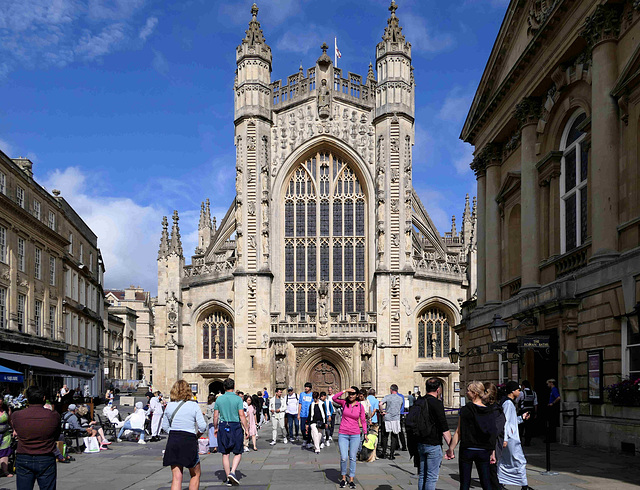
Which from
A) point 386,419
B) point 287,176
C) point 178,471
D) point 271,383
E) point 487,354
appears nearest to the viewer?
point 178,471

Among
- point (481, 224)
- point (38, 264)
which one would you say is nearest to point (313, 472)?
point (481, 224)

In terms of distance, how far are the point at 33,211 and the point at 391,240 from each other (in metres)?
17.6

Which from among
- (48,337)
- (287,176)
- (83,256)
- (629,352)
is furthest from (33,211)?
(629,352)

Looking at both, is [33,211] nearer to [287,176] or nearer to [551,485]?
[287,176]

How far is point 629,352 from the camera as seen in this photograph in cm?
1304

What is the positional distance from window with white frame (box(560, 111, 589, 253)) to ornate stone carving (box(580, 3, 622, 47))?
7.42 feet

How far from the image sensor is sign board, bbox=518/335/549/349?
15016 mm

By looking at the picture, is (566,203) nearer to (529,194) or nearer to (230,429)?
(529,194)

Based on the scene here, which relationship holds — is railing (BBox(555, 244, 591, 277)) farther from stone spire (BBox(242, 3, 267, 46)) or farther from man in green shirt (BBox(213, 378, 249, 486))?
stone spire (BBox(242, 3, 267, 46))

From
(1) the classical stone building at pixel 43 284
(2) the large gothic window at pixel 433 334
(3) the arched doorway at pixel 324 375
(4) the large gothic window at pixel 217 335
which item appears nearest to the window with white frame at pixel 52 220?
(1) the classical stone building at pixel 43 284

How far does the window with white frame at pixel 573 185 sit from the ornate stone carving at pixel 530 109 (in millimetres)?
1263

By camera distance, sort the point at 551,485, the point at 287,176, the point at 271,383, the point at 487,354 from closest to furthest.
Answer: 1. the point at 551,485
2. the point at 487,354
3. the point at 271,383
4. the point at 287,176

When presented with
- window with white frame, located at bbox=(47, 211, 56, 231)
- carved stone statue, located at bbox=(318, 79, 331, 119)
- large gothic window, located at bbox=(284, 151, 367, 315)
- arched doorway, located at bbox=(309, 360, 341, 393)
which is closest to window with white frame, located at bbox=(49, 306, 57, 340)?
window with white frame, located at bbox=(47, 211, 56, 231)

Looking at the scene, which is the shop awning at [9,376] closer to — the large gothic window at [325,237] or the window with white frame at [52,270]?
the window with white frame at [52,270]
